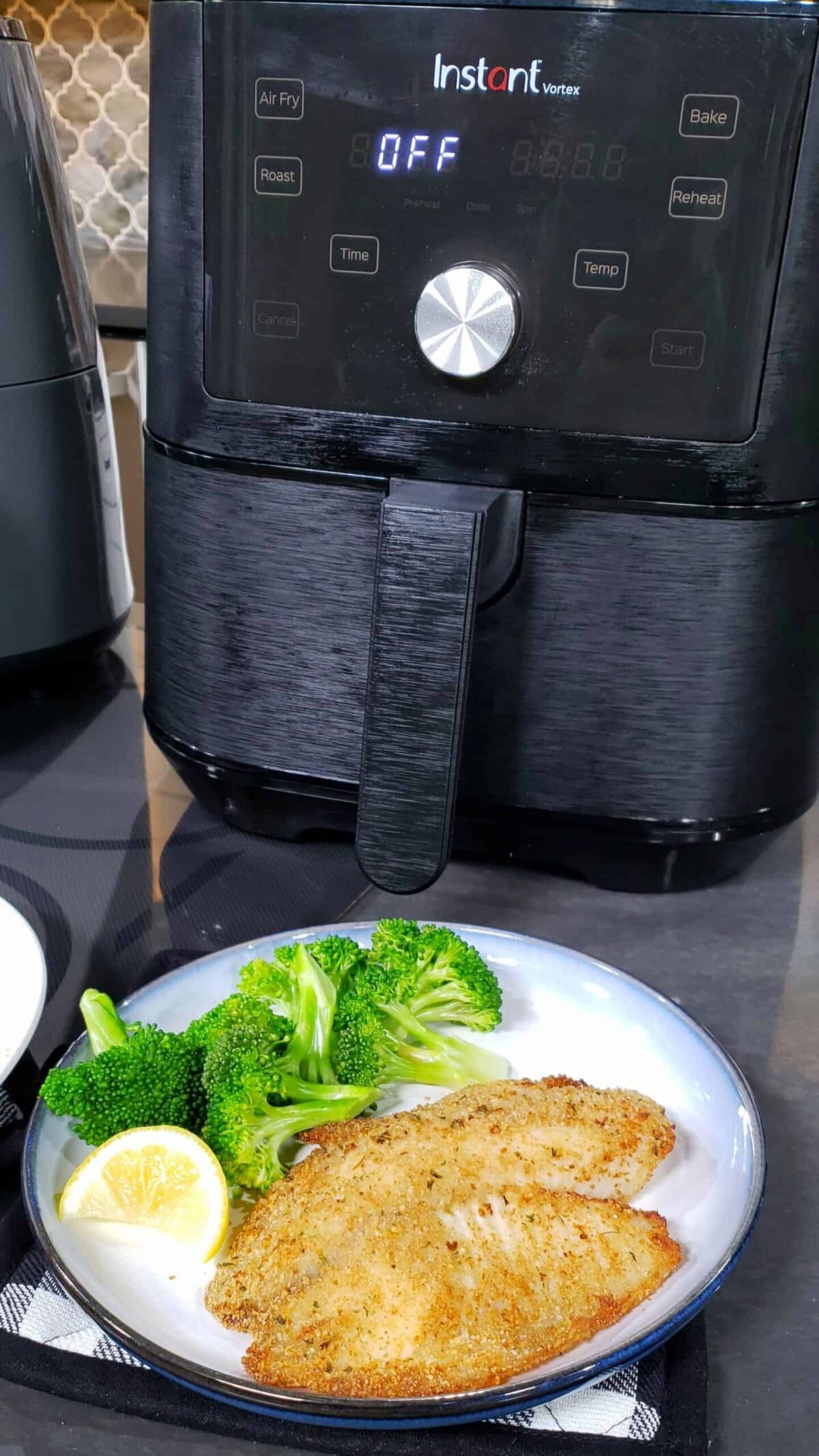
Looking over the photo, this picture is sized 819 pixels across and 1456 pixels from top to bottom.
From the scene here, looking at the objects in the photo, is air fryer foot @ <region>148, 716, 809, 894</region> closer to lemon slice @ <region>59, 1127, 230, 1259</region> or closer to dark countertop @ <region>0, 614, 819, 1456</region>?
dark countertop @ <region>0, 614, 819, 1456</region>

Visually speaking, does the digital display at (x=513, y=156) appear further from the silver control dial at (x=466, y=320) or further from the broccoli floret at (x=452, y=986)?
the broccoli floret at (x=452, y=986)

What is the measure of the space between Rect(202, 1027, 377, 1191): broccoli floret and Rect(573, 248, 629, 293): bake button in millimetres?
389

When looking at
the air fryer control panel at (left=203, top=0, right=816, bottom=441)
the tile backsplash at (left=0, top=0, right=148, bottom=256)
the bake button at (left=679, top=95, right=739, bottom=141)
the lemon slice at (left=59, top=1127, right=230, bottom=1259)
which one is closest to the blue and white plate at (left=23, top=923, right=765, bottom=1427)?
the lemon slice at (left=59, top=1127, right=230, bottom=1259)

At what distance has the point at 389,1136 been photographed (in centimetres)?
51

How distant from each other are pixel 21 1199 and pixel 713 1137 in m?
0.28

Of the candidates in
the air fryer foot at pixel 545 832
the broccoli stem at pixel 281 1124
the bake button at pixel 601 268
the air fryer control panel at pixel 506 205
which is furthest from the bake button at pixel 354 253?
the broccoli stem at pixel 281 1124

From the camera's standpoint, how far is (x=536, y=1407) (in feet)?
1.37

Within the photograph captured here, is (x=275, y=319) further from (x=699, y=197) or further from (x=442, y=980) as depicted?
(x=442, y=980)

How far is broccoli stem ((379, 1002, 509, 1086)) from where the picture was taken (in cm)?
58

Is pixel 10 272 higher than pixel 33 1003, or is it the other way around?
pixel 10 272

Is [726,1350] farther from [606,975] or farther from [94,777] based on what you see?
[94,777]

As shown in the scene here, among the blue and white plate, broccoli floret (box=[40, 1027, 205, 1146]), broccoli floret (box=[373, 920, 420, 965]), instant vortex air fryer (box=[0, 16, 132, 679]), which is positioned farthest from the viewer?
instant vortex air fryer (box=[0, 16, 132, 679])

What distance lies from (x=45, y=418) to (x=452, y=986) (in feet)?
1.66

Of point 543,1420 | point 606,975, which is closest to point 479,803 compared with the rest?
point 606,975
